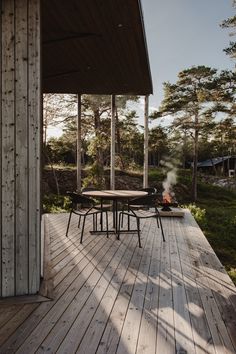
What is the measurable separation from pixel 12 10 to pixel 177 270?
306 cm

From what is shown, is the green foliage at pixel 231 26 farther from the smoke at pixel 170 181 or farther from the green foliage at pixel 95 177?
the green foliage at pixel 95 177

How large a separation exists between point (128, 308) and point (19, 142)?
5.51 feet

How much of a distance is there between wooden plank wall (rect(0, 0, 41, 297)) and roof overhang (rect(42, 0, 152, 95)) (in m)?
1.24

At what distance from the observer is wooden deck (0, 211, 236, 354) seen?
223 cm

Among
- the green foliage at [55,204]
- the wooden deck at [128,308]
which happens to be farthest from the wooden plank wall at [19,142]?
the green foliage at [55,204]

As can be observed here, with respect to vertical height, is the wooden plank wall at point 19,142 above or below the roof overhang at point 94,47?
below

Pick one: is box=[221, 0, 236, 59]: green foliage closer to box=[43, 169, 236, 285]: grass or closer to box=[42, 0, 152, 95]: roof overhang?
box=[43, 169, 236, 285]: grass

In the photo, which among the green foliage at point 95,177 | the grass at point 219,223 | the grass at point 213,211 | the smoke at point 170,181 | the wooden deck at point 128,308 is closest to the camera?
the wooden deck at point 128,308

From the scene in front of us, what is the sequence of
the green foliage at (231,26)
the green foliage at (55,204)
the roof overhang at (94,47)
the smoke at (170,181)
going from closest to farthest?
1. the roof overhang at (94,47)
2. the smoke at (170,181)
3. the green foliage at (55,204)
4. the green foliage at (231,26)

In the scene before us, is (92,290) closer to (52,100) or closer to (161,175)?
(52,100)

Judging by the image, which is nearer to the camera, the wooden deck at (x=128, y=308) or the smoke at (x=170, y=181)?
the wooden deck at (x=128, y=308)

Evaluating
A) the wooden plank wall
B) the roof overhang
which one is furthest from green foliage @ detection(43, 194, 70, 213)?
the wooden plank wall

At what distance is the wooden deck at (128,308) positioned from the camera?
2.23 m

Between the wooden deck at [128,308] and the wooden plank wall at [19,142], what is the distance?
36 centimetres
